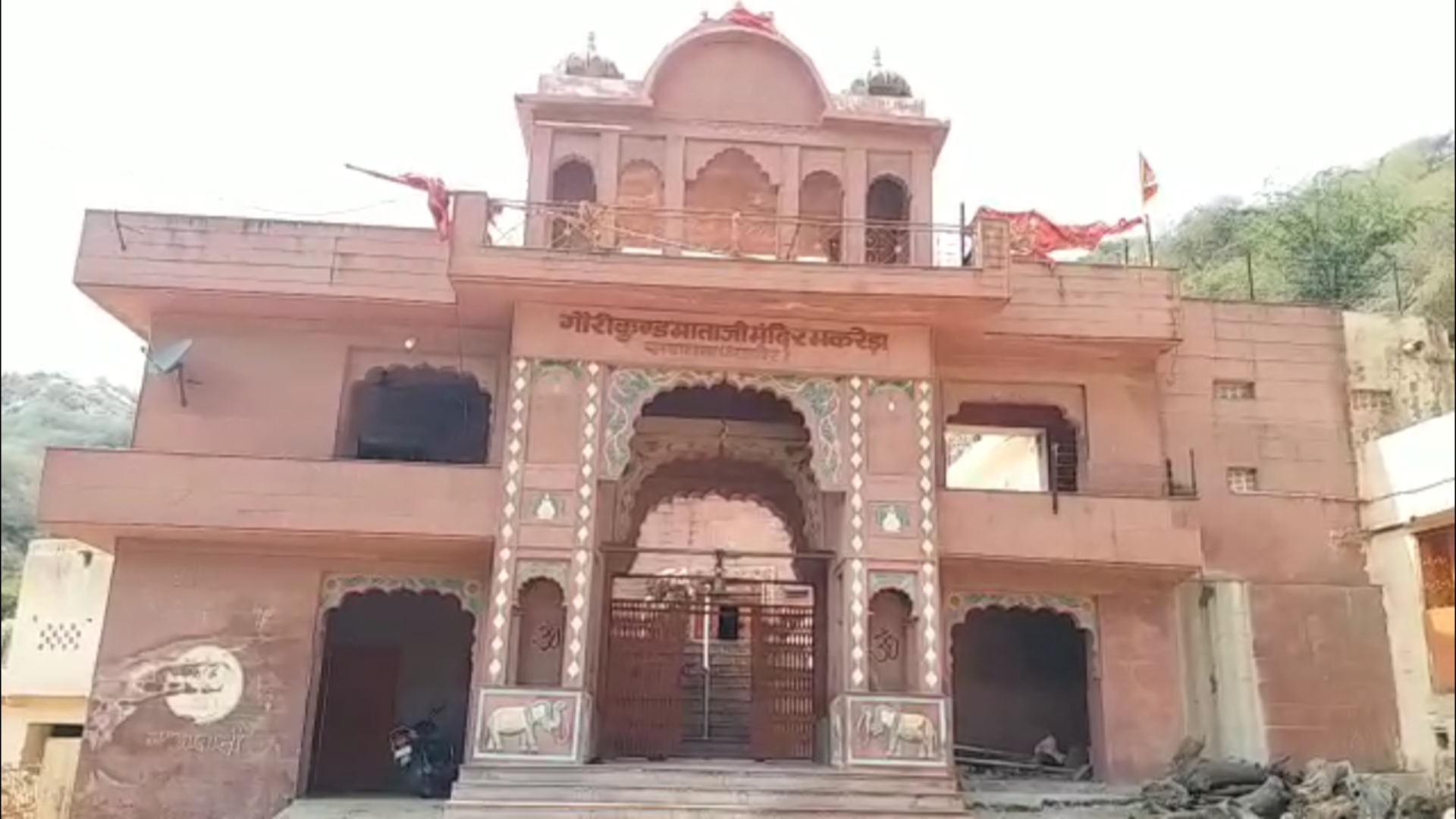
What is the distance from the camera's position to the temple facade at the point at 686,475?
45.0ft

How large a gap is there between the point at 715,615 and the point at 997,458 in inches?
383

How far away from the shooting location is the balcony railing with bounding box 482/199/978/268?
1437 centimetres

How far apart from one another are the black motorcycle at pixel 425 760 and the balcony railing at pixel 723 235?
6074 millimetres

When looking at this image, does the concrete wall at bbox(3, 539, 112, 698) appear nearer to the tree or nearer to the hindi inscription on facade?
the hindi inscription on facade

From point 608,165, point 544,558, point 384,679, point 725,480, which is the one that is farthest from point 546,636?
point 608,165

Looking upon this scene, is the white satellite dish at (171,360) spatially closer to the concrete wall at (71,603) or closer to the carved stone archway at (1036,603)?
the concrete wall at (71,603)

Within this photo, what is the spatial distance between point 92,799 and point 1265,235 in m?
19.1

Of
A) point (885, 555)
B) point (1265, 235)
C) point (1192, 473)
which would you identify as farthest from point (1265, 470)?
point (1265, 235)

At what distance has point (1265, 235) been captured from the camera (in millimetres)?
21125

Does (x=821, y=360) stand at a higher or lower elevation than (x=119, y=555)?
higher

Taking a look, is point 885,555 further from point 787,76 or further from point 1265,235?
point 1265,235

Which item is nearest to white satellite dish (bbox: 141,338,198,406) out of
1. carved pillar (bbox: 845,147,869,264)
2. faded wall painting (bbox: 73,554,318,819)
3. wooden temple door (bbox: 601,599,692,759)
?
faded wall painting (bbox: 73,554,318,819)

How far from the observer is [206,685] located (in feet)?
46.2

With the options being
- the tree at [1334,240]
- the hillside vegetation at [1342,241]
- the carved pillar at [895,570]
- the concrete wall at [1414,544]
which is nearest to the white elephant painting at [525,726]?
the carved pillar at [895,570]
